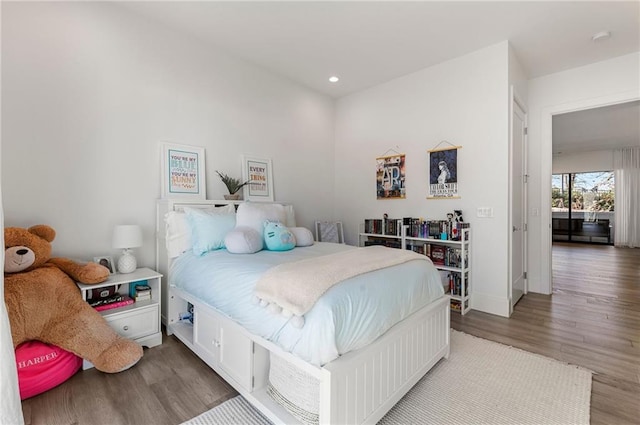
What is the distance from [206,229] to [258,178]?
1307 millimetres

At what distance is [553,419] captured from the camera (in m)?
1.60

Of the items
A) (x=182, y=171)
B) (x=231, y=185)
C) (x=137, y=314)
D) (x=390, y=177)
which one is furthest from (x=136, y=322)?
(x=390, y=177)

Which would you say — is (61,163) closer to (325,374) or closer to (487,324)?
(325,374)

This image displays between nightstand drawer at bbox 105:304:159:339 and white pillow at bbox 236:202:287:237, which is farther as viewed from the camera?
white pillow at bbox 236:202:287:237

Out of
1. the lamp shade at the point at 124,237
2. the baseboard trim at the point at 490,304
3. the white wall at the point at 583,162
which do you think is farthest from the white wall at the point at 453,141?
the white wall at the point at 583,162

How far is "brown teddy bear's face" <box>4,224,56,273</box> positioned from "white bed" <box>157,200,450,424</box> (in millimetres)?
935

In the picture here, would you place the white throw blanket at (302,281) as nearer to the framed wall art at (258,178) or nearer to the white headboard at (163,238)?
the white headboard at (163,238)

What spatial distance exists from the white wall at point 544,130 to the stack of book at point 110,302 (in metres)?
4.64

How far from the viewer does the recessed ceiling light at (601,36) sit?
286 centimetres

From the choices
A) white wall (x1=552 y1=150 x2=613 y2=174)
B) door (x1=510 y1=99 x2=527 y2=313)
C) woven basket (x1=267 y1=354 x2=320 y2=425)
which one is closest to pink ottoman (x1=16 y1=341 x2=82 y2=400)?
woven basket (x1=267 y1=354 x2=320 y2=425)

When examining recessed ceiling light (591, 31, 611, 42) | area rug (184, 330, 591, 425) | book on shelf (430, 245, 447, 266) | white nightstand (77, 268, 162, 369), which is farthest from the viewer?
book on shelf (430, 245, 447, 266)

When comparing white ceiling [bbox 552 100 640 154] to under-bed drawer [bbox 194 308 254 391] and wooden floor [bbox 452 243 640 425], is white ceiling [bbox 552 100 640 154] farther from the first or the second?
under-bed drawer [bbox 194 308 254 391]

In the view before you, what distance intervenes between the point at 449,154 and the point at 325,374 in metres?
3.01

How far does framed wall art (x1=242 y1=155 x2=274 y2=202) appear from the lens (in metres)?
3.57
